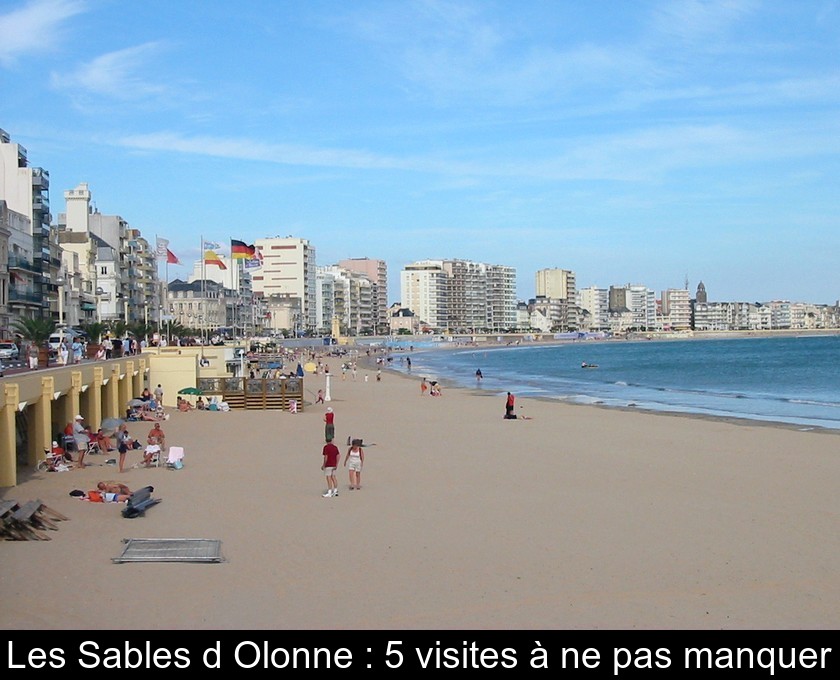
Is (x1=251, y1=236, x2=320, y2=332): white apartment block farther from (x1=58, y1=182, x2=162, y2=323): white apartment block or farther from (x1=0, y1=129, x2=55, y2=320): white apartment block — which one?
(x1=0, y1=129, x2=55, y2=320): white apartment block

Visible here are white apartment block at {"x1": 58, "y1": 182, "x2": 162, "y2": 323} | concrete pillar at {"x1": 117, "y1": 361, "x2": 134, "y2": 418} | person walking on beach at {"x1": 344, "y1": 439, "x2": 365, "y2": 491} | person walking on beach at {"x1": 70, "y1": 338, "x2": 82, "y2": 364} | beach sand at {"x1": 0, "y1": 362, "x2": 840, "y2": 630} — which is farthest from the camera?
white apartment block at {"x1": 58, "y1": 182, "x2": 162, "y2": 323}

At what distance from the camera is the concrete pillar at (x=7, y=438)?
1475 centimetres

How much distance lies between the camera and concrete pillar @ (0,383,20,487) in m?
14.8

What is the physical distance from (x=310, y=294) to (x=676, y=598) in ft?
605

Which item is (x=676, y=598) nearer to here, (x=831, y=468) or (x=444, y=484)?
(x=444, y=484)

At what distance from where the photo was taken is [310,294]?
628 ft

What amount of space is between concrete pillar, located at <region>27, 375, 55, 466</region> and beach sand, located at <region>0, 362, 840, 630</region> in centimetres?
121

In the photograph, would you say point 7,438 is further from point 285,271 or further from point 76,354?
point 285,271

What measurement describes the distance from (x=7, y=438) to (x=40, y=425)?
3145 mm

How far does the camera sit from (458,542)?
11.5m
